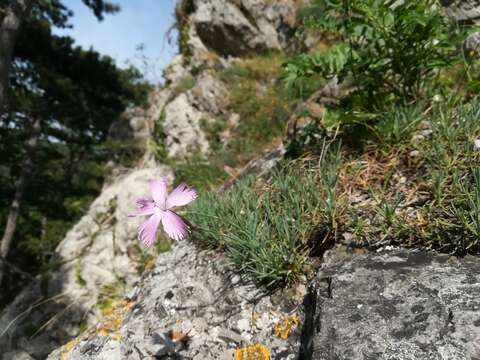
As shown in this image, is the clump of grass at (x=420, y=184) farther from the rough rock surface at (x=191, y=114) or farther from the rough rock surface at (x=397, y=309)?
the rough rock surface at (x=191, y=114)

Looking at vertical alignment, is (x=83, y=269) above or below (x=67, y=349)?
below

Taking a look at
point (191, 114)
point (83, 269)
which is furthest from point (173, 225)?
point (191, 114)

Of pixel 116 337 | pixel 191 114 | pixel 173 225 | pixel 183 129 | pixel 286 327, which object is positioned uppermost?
pixel 191 114

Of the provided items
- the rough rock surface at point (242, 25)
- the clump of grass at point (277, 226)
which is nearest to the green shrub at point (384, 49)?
the clump of grass at point (277, 226)

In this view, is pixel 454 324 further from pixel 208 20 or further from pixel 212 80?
pixel 208 20

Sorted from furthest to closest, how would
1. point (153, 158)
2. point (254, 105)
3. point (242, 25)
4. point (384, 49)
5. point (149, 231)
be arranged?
point (242, 25) → point (153, 158) → point (254, 105) → point (384, 49) → point (149, 231)

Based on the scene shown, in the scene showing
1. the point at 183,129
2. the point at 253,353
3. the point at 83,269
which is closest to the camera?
the point at 253,353

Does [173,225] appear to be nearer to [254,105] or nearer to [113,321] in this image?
[113,321]
